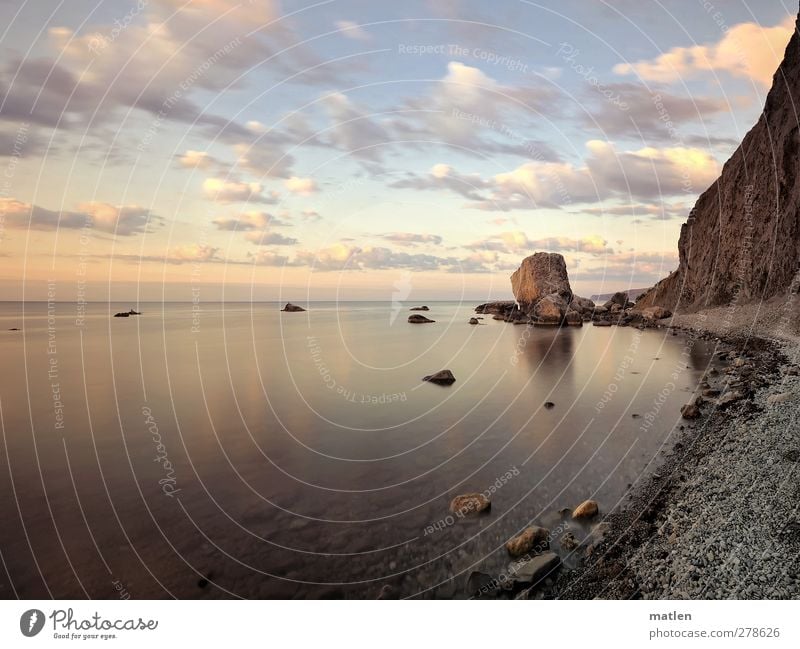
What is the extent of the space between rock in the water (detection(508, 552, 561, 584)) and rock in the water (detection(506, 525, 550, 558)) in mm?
266

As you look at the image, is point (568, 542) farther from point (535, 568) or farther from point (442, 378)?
point (442, 378)

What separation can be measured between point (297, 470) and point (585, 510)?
8.25m

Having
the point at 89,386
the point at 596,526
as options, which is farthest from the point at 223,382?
the point at 596,526

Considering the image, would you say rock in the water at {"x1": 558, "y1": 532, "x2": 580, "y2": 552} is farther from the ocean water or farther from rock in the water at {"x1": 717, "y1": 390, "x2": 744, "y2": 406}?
rock in the water at {"x1": 717, "y1": 390, "x2": 744, "y2": 406}

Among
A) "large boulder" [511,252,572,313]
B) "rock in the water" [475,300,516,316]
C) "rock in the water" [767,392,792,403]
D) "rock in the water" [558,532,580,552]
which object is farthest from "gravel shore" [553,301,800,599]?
"rock in the water" [475,300,516,316]

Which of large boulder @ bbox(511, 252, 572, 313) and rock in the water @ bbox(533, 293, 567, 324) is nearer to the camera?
rock in the water @ bbox(533, 293, 567, 324)

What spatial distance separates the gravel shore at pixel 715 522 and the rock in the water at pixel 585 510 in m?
0.30

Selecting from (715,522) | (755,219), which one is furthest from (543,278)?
(715,522)

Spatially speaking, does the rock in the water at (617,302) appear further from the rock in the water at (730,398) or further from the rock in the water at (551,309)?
the rock in the water at (730,398)

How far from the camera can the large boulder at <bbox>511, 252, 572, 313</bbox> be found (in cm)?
7825

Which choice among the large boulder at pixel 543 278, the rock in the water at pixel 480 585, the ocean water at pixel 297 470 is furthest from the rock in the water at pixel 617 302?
the rock in the water at pixel 480 585

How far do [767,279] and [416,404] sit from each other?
44.3m

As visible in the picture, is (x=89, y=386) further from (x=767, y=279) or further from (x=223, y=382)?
(x=767, y=279)

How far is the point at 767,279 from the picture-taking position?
143ft
